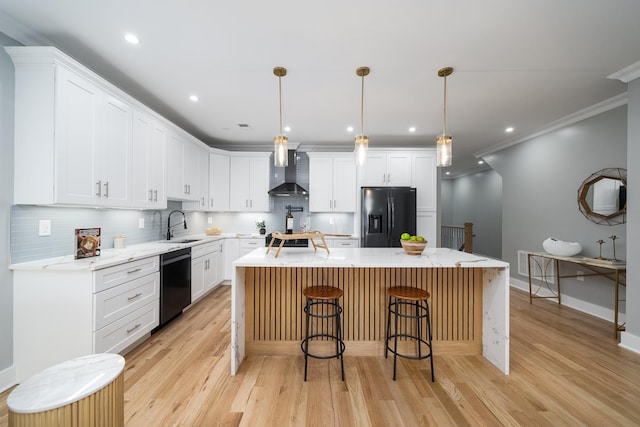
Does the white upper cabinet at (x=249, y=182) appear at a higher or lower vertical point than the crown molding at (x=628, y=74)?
lower

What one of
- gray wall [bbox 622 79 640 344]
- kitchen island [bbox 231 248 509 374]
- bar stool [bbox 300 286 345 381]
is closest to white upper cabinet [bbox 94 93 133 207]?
kitchen island [bbox 231 248 509 374]

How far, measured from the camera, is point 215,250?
4.36m

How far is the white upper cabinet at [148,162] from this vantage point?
285cm

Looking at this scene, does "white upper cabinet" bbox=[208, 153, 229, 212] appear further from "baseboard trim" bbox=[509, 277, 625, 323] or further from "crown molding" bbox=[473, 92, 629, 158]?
"baseboard trim" bbox=[509, 277, 625, 323]

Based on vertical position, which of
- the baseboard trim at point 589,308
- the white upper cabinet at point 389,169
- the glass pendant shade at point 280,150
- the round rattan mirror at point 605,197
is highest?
the white upper cabinet at point 389,169

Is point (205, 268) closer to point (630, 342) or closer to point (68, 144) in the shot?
point (68, 144)

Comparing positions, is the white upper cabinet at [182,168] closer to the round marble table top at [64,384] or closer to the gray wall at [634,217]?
the round marble table top at [64,384]

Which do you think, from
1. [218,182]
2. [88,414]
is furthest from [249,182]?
[88,414]

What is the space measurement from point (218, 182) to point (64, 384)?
13.4 ft

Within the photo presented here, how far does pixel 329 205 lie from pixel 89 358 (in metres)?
3.97

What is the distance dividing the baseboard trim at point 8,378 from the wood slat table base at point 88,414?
4.77ft

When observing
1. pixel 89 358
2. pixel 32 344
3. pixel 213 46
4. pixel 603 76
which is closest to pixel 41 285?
pixel 32 344

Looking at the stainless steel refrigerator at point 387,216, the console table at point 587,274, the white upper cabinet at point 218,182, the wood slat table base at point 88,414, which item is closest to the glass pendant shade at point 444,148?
the stainless steel refrigerator at point 387,216

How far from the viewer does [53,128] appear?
77.5 inches
